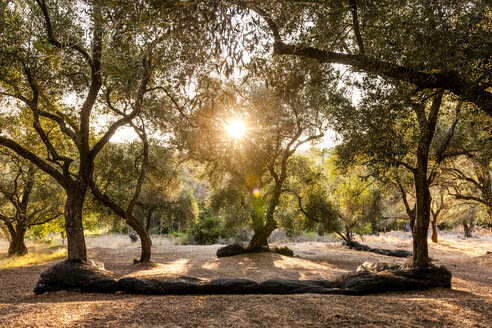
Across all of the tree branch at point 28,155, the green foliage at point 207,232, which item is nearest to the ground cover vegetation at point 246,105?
the tree branch at point 28,155

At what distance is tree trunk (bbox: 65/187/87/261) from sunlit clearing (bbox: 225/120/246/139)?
5847mm

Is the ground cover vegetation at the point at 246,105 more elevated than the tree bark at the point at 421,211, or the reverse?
the ground cover vegetation at the point at 246,105

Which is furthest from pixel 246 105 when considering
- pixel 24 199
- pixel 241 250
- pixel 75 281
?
pixel 24 199

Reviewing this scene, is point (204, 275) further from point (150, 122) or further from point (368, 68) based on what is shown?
point (368, 68)

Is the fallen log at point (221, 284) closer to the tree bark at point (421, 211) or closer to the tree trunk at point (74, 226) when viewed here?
the tree trunk at point (74, 226)

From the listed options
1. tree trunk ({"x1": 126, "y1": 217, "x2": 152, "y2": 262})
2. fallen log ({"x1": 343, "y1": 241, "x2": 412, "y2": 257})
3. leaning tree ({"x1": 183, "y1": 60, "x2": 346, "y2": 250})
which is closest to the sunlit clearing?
leaning tree ({"x1": 183, "y1": 60, "x2": 346, "y2": 250})

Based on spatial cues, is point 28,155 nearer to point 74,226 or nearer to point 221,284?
point 74,226

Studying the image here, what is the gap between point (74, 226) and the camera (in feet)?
26.7

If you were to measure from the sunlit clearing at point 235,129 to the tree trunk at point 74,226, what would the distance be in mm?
5847

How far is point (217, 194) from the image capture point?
1845 cm

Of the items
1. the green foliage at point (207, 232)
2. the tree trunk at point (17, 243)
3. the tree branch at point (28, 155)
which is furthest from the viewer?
the green foliage at point (207, 232)

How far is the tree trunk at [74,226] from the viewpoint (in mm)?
7914

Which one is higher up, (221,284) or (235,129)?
(235,129)

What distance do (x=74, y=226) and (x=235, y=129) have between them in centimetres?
716
